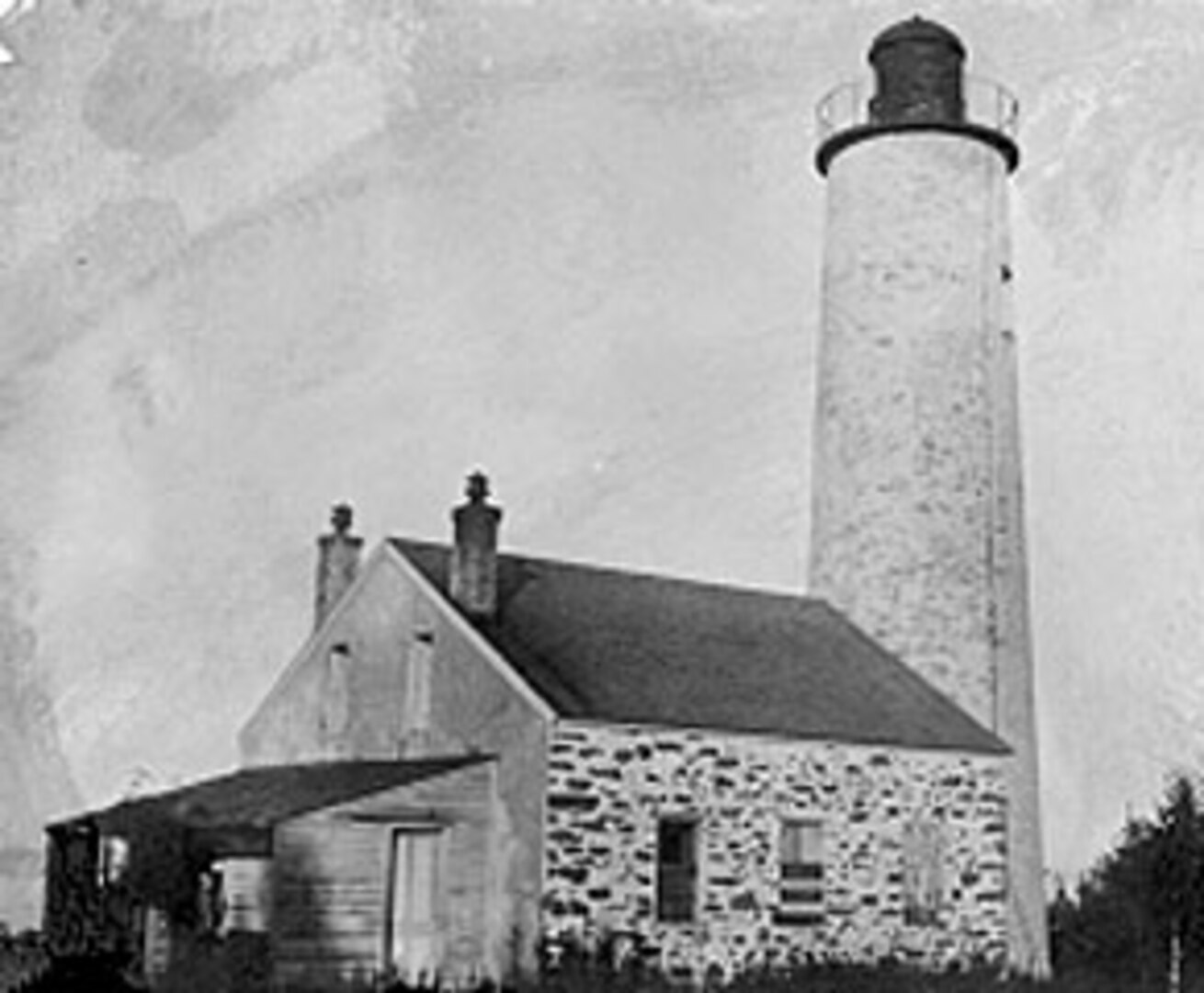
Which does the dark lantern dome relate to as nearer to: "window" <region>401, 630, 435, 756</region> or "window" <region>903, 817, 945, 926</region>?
"window" <region>903, 817, 945, 926</region>

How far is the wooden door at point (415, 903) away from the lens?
18344 millimetres

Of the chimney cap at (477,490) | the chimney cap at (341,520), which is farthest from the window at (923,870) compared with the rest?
the chimney cap at (341,520)

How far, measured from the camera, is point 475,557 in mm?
19078

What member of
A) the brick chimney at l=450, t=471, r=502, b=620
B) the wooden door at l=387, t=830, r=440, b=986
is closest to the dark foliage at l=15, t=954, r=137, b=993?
the wooden door at l=387, t=830, r=440, b=986

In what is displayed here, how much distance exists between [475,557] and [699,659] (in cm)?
261

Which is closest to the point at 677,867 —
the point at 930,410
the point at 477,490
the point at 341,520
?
the point at 477,490

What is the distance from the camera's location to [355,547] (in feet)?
74.2

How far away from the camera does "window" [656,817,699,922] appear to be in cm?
1841

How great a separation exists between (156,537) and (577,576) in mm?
38915

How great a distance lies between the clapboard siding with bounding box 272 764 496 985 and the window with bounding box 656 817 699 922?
1619 millimetres

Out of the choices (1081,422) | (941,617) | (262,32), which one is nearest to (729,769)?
(941,617)

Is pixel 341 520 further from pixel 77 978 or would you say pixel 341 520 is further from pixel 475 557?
pixel 77 978

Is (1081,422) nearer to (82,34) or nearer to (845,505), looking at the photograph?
(845,505)

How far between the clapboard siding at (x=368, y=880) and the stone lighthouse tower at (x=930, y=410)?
6.99 meters
